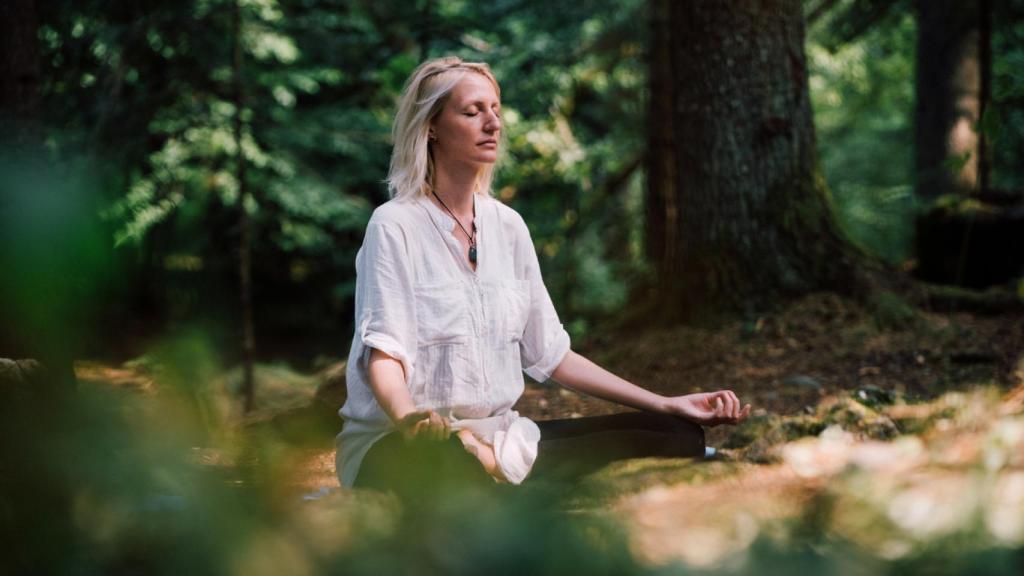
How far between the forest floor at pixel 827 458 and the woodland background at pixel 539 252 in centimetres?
2

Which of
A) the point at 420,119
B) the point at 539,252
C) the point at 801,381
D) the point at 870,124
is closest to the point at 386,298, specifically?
the point at 420,119

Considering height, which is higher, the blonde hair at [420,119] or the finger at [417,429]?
the blonde hair at [420,119]

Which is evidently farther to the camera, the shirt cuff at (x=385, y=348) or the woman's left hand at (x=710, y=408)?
the woman's left hand at (x=710, y=408)

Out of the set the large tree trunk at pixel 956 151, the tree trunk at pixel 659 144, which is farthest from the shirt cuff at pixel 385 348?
the large tree trunk at pixel 956 151

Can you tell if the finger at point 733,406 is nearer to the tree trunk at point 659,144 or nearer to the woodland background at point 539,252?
the woodland background at point 539,252

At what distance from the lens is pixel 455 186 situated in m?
3.07

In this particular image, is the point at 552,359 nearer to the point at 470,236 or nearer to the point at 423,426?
the point at 470,236

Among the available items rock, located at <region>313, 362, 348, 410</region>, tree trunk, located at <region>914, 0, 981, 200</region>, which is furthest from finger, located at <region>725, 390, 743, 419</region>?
tree trunk, located at <region>914, 0, 981, 200</region>

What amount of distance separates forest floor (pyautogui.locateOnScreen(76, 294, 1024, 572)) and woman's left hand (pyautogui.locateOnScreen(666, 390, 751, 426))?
13cm

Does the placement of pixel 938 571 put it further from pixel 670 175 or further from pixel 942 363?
pixel 670 175

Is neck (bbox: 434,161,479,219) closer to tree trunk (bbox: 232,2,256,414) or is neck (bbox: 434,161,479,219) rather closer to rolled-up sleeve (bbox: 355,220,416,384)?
rolled-up sleeve (bbox: 355,220,416,384)

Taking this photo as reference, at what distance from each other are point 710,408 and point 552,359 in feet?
1.85

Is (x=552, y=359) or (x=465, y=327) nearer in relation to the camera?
(x=465, y=327)

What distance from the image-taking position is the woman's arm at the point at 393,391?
2350 mm
